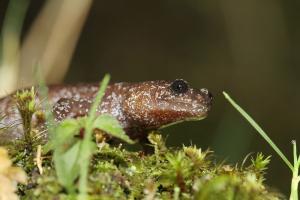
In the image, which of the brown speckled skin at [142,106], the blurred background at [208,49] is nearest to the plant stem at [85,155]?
the brown speckled skin at [142,106]

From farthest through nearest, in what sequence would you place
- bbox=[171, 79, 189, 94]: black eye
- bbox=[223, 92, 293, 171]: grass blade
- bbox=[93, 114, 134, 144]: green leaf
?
1. bbox=[171, 79, 189, 94]: black eye
2. bbox=[223, 92, 293, 171]: grass blade
3. bbox=[93, 114, 134, 144]: green leaf

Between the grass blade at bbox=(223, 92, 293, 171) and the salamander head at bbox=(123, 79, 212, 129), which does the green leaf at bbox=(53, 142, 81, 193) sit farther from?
the salamander head at bbox=(123, 79, 212, 129)

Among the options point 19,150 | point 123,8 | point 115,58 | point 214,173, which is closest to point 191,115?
point 214,173

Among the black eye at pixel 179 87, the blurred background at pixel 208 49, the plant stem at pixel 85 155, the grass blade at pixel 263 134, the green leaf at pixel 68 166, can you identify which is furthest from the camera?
the blurred background at pixel 208 49

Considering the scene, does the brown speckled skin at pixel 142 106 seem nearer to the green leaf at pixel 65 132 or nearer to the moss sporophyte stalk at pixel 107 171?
the moss sporophyte stalk at pixel 107 171

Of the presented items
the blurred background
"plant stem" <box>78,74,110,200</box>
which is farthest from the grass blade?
the blurred background

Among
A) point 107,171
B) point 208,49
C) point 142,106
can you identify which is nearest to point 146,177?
point 107,171

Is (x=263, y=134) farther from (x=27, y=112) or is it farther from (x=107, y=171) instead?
(x=27, y=112)

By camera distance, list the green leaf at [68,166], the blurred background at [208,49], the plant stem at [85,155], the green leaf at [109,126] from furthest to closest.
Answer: the blurred background at [208,49]
the green leaf at [109,126]
the green leaf at [68,166]
the plant stem at [85,155]
